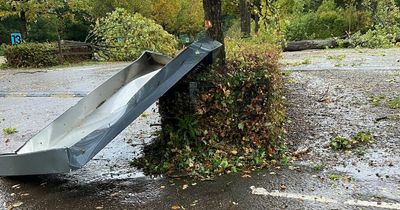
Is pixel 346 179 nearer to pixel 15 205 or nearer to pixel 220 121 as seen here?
pixel 220 121

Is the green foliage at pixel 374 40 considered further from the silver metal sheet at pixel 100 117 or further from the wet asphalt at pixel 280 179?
the silver metal sheet at pixel 100 117

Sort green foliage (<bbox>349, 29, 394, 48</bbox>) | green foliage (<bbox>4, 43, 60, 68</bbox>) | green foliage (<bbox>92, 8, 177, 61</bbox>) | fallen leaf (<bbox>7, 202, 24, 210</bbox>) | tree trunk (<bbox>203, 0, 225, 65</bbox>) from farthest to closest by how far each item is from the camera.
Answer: green foliage (<bbox>92, 8, 177, 61</bbox>)
green foliage (<bbox>4, 43, 60, 68</bbox>)
green foliage (<bbox>349, 29, 394, 48</bbox>)
tree trunk (<bbox>203, 0, 225, 65</bbox>)
fallen leaf (<bbox>7, 202, 24, 210</bbox>)

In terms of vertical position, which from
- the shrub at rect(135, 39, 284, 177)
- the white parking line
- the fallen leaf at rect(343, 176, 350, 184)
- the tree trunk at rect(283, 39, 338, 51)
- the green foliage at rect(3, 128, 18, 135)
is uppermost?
the shrub at rect(135, 39, 284, 177)

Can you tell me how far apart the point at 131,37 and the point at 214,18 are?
15.2 m

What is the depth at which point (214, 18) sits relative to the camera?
4855 mm

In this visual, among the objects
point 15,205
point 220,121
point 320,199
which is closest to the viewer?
point 320,199

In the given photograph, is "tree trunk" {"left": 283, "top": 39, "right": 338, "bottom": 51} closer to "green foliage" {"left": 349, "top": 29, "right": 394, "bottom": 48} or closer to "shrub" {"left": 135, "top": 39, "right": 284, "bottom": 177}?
"green foliage" {"left": 349, "top": 29, "right": 394, "bottom": 48}

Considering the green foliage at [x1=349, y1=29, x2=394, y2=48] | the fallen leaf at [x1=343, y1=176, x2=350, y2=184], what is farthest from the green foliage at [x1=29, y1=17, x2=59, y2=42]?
the fallen leaf at [x1=343, y1=176, x2=350, y2=184]

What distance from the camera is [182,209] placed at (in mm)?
3258

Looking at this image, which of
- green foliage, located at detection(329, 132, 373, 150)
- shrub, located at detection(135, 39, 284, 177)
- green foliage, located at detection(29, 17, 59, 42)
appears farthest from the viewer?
green foliage, located at detection(29, 17, 59, 42)

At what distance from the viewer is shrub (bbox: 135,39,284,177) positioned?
412cm

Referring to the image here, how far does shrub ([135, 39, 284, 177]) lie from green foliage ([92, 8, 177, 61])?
1475 cm

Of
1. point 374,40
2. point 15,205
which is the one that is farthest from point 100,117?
point 374,40

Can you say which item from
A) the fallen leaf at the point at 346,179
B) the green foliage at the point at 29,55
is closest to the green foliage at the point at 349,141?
the fallen leaf at the point at 346,179
